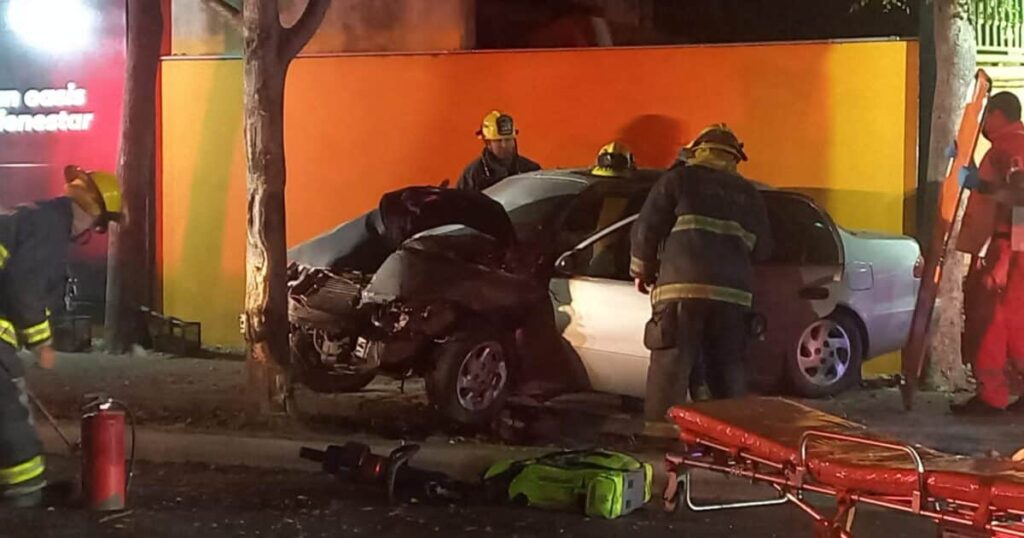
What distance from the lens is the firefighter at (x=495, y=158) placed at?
6113mm

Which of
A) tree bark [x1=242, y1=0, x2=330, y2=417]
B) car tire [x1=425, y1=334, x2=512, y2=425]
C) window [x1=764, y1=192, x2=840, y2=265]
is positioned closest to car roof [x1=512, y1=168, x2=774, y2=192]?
window [x1=764, y1=192, x2=840, y2=265]

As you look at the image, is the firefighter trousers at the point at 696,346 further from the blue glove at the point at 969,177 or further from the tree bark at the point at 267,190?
the tree bark at the point at 267,190

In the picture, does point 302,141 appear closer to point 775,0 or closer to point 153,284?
point 153,284

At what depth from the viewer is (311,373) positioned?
6.41m

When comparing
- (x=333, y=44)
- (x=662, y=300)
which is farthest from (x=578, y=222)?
(x=333, y=44)

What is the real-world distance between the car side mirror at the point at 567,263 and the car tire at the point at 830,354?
3.85 ft

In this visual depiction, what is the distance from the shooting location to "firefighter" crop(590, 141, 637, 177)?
239 inches

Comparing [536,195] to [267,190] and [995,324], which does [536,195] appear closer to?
[267,190]

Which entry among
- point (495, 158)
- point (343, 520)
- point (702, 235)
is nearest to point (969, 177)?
point (702, 235)

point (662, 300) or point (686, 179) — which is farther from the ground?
point (686, 179)

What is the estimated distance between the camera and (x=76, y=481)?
20.9 ft

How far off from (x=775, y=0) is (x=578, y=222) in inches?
57.0

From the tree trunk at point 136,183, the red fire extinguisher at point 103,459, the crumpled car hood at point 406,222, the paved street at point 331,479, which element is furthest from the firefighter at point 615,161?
the red fire extinguisher at point 103,459

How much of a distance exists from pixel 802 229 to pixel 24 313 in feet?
12.5
